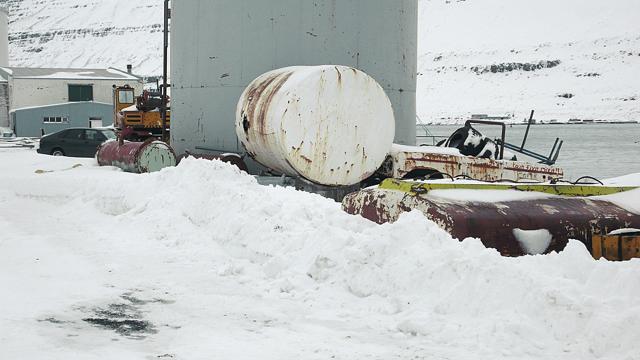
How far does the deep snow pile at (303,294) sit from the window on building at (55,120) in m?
52.6

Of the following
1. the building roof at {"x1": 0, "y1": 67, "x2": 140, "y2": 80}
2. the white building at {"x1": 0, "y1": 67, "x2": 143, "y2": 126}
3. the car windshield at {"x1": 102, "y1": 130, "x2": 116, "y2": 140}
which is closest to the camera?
the car windshield at {"x1": 102, "y1": 130, "x2": 116, "y2": 140}

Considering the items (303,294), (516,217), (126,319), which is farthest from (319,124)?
(126,319)

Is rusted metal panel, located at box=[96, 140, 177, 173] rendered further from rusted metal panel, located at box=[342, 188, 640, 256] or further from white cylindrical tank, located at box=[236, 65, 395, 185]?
rusted metal panel, located at box=[342, 188, 640, 256]

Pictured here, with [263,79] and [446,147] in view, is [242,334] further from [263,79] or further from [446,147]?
[446,147]

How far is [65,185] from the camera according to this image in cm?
1546

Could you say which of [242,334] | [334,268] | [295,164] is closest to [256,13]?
[295,164]

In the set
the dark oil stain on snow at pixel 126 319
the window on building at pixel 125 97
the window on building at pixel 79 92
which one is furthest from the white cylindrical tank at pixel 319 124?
the window on building at pixel 79 92

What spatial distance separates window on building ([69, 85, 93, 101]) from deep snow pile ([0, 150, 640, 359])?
178ft

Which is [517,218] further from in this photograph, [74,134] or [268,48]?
[74,134]

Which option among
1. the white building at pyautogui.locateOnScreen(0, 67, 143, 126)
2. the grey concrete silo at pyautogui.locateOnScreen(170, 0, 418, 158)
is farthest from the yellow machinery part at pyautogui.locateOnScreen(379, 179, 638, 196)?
the white building at pyautogui.locateOnScreen(0, 67, 143, 126)

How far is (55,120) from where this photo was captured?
5969cm

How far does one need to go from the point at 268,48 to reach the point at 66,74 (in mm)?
52099

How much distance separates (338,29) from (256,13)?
5.95ft

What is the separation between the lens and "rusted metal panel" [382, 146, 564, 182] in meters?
13.9
